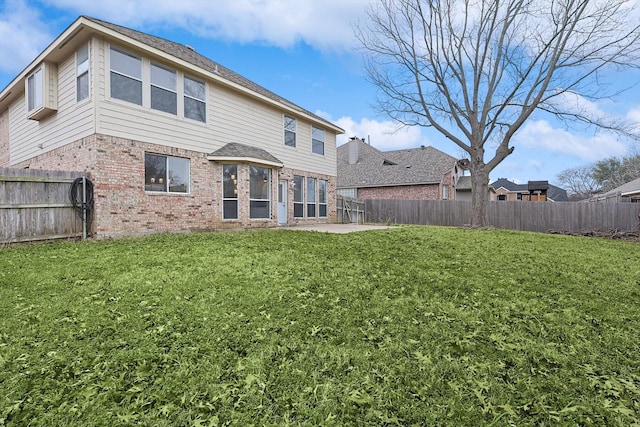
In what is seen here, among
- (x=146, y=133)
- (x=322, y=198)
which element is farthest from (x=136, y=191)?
(x=322, y=198)

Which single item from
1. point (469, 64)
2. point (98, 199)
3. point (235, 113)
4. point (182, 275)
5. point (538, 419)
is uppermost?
point (469, 64)

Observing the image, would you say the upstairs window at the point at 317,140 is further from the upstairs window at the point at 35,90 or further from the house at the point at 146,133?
the upstairs window at the point at 35,90

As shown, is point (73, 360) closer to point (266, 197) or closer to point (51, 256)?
point (51, 256)

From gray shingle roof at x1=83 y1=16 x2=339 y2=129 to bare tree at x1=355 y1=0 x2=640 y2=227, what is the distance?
4.37m

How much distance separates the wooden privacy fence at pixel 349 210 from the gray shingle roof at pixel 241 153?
5925 millimetres

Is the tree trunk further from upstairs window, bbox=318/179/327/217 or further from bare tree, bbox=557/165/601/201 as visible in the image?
bare tree, bbox=557/165/601/201

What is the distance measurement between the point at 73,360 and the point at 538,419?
11.2 feet

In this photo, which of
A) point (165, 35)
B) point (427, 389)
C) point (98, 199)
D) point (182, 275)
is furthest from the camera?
point (165, 35)

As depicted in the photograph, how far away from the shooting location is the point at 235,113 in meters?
11.5

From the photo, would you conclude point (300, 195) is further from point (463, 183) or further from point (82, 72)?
point (463, 183)

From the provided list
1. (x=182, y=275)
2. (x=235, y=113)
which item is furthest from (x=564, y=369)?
(x=235, y=113)

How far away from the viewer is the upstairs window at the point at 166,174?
888 cm

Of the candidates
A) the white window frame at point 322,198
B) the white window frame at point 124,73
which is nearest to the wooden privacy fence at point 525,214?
the white window frame at point 322,198

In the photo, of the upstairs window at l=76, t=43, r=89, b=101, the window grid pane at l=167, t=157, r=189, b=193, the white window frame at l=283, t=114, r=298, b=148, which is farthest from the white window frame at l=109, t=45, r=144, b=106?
the white window frame at l=283, t=114, r=298, b=148
